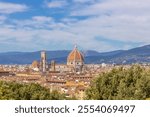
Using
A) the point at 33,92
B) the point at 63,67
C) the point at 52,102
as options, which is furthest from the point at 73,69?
the point at 52,102

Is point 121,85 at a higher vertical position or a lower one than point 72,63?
higher

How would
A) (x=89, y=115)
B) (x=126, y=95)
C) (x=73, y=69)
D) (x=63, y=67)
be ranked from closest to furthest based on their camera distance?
(x=89, y=115) → (x=126, y=95) → (x=73, y=69) → (x=63, y=67)

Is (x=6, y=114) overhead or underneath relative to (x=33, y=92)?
overhead

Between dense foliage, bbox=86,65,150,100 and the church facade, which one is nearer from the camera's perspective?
dense foliage, bbox=86,65,150,100

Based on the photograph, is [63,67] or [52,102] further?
[63,67]

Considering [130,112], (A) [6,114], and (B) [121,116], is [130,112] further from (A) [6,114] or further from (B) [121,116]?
(A) [6,114]

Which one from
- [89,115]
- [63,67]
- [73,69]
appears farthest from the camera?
[63,67]

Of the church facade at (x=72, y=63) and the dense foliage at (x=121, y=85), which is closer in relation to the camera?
the dense foliage at (x=121, y=85)

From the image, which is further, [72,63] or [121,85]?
[72,63]
